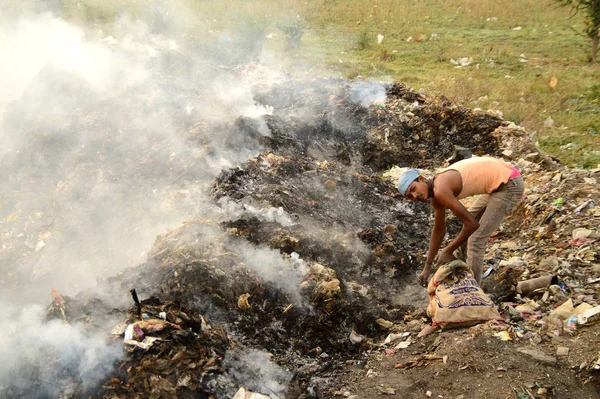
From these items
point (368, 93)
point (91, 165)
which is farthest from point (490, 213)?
point (91, 165)

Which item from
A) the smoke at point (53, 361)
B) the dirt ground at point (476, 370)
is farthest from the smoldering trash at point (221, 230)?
the dirt ground at point (476, 370)

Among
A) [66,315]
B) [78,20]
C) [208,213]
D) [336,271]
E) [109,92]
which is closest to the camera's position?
[66,315]

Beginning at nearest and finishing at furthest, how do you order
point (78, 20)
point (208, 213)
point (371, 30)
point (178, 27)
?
point (208, 213)
point (78, 20)
point (178, 27)
point (371, 30)

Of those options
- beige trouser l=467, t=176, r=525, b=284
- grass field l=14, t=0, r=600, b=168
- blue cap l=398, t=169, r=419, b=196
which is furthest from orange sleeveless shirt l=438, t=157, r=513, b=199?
grass field l=14, t=0, r=600, b=168

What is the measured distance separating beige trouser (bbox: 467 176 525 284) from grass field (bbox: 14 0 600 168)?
11.0 ft

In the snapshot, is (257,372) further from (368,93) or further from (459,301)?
(368,93)

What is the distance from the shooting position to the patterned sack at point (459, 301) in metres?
2.91

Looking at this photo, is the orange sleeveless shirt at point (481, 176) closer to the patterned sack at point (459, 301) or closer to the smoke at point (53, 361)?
the patterned sack at point (459, 301)

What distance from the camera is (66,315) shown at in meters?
2.92

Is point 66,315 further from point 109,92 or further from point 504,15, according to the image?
point 504,15

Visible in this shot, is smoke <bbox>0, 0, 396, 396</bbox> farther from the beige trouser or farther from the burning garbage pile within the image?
the beige trouser

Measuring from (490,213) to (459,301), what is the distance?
69cm

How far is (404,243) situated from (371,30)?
10236 mm

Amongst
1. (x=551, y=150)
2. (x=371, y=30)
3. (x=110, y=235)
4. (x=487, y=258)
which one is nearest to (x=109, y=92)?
(x=110, y=235)
